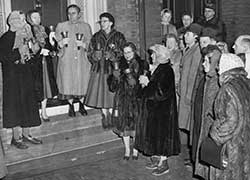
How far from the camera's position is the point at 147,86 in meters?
6.52

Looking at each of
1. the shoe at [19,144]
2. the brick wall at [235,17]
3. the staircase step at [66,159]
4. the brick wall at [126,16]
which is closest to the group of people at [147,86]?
the shoe at [19,144]

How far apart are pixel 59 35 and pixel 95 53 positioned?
0.80m

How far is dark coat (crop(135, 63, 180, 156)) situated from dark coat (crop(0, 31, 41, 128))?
6.66 feet

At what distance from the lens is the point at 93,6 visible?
31.5 ft

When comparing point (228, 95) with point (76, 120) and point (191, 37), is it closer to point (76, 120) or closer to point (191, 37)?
point (191, 37)

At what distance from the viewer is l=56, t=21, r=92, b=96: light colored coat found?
8.48 meters

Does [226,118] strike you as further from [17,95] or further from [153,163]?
[17,95]

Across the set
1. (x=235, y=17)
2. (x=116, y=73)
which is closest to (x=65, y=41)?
(x=116, y=73)

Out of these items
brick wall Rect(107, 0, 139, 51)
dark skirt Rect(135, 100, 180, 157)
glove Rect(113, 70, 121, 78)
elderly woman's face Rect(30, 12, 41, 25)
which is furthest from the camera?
brick wall Rect(107, 0, 139, 51)

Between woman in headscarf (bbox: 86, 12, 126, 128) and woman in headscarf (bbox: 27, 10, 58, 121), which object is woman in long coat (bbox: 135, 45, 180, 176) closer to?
woman in headscarf (bbox: 86, 12, 126, 128)

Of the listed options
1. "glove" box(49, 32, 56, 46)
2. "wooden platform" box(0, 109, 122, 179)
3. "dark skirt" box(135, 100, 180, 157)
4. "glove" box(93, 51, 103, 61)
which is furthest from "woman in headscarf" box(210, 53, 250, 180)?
"glove" box(49, 32, 56, 46)

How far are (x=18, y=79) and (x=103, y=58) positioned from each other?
1.49m

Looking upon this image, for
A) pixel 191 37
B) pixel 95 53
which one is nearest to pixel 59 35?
pixel 95 53

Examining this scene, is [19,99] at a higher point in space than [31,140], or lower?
higher
